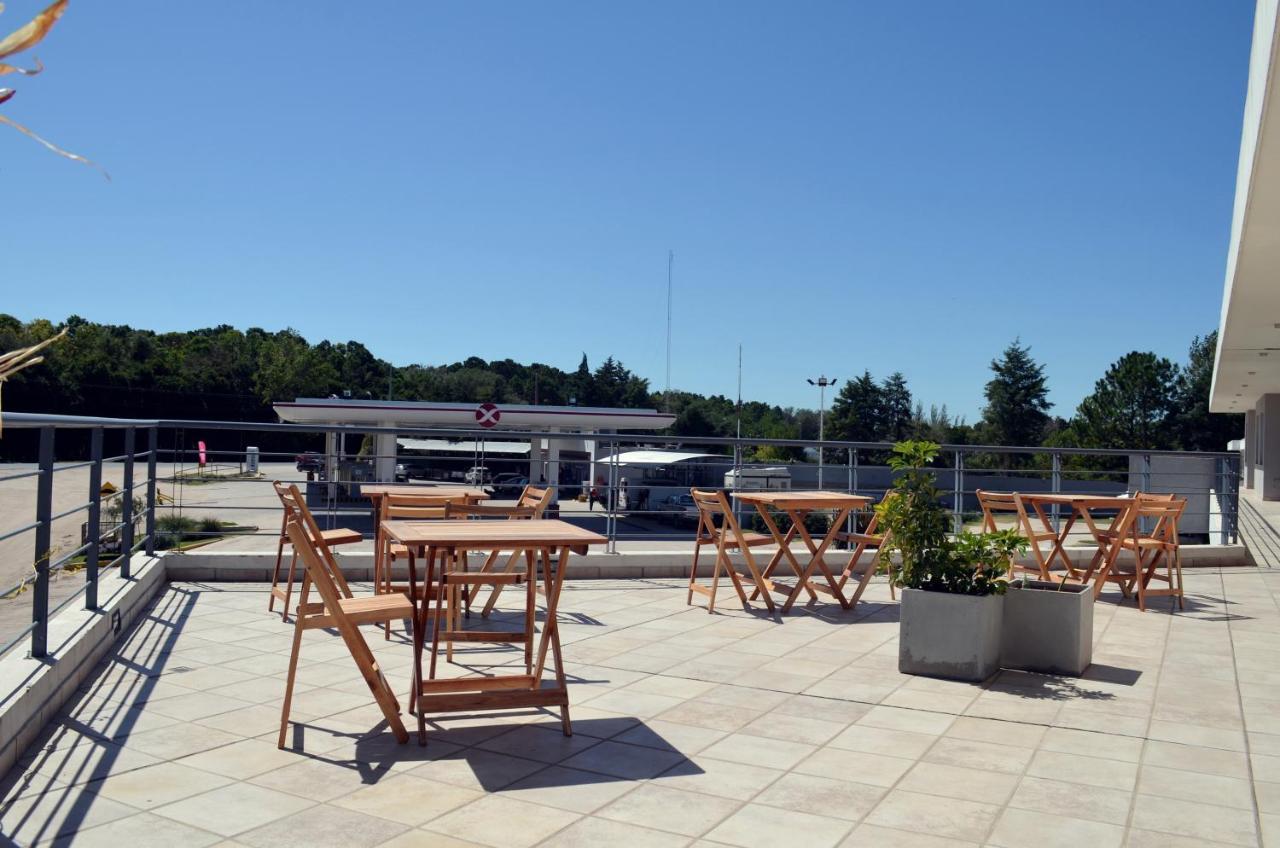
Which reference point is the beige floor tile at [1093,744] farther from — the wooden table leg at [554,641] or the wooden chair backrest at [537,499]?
the wooden chair backrest at [537,499]

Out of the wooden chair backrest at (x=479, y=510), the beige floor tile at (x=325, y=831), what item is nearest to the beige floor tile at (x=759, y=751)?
the beige floor tile at (x=325, y=831)

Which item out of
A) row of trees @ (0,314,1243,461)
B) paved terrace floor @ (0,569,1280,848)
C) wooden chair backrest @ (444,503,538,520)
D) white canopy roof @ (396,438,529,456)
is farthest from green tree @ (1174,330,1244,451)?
wooden chair backrest @ (444,503,538,520)

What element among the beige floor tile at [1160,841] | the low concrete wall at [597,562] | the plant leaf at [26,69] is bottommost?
the beige floor tile at [1160,841]

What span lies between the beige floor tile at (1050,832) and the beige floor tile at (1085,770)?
411 millimetres

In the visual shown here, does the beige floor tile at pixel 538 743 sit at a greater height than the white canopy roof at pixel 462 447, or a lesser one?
lesser

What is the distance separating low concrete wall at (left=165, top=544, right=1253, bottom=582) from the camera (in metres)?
7.56

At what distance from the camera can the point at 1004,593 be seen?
5211 mm

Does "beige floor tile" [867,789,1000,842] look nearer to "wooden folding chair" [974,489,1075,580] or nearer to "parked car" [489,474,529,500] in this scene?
"wooden folding chair" [974,489,1075,580]

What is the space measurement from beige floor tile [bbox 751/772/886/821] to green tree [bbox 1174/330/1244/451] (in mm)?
63151

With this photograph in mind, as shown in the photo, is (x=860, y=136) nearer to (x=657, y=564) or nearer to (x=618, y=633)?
(x=657, y=564)

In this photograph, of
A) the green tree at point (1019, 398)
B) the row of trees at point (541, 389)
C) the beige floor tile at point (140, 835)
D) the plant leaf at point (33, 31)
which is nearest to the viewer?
the plant leaf at point (33, 31)

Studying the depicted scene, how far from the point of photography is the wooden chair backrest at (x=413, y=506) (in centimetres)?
615

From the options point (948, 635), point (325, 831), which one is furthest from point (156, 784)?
point (948, 635)

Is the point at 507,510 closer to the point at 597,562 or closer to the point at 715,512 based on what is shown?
the point at 715,512
